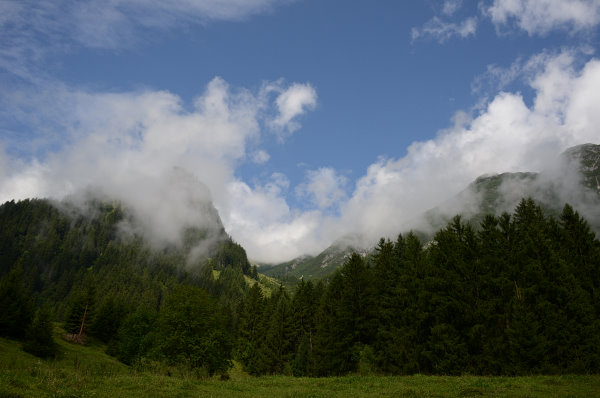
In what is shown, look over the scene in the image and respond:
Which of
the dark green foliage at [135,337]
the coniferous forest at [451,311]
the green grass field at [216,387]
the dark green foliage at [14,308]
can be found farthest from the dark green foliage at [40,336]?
the green grass field at [216,387]

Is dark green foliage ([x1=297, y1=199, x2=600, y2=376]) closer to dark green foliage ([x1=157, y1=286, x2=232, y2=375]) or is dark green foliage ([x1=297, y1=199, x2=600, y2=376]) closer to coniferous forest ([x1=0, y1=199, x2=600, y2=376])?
coniferous forest ([x1=0, y1=199, x2=600, y2=376])

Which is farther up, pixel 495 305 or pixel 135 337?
pixel 495 305

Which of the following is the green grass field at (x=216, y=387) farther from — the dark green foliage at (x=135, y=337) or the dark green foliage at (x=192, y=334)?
the dark green foliage at (x=135, y=337)

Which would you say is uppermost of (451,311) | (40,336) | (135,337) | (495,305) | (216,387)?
(495,305)

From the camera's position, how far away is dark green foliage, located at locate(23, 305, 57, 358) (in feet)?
151

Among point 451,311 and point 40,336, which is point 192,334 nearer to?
point 40,336

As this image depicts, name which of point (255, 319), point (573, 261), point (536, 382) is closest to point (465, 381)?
point (536, 382)

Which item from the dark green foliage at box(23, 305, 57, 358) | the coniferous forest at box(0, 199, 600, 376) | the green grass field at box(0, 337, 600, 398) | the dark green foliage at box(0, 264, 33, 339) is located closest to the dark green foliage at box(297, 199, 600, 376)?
the coniferous forest at box(0, 199, 600, 376)

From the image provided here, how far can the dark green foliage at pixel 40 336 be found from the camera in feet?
151

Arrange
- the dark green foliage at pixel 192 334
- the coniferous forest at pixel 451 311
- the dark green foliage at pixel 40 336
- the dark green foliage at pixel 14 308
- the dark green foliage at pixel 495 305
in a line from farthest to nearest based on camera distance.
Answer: the dark green foliage at pixel 14 308 < the dark green foliage at pixel 40 336 < the dark green foliage at pixel 192 334 < the coniferous forest at pixel 451 311 < the dark green foliage at pixel 495 305

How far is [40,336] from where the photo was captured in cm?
4659

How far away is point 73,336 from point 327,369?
211 ft

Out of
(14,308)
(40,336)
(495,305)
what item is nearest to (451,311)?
(495,305)

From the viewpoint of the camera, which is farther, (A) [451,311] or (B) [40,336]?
(B) [40,336]
